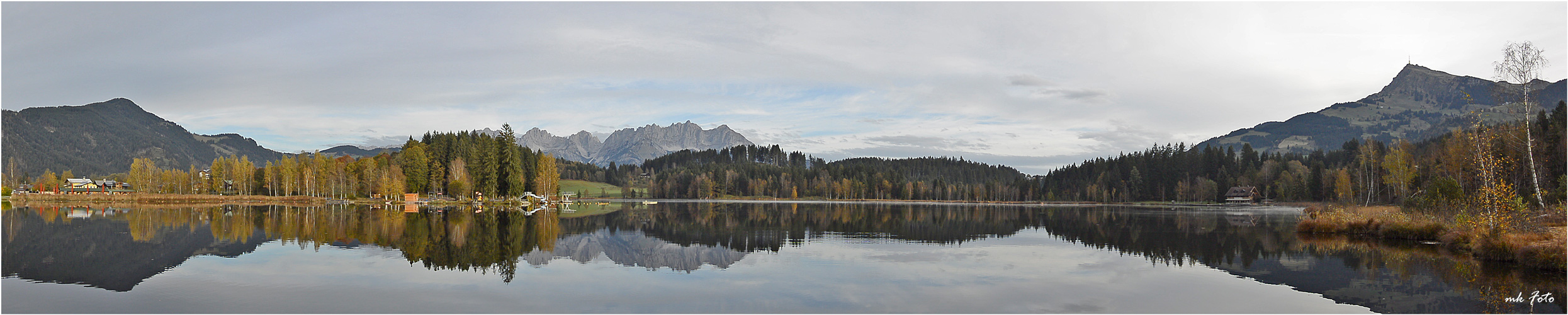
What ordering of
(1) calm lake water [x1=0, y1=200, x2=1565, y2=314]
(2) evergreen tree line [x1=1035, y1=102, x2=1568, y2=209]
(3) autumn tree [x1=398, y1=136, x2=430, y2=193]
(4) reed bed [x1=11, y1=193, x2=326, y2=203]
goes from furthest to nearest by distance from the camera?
(3) autumn tree [x1=398, y1=136, x2=430, y2=193] < (4) reed bed [x1=11, y1=193, x2=326, y2=203] < (2) evergreen tree line [x1=1035, y1=102, x2=1568, y2=209] < (1) calm lake water [x1=0, y1=200, x2=1565, y2=314]

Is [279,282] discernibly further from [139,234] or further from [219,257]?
[139,234]

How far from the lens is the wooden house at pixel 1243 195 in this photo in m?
122

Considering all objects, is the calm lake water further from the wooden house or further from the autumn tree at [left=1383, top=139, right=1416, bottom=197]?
the wooden house

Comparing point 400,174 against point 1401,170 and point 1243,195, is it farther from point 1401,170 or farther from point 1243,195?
point 1243,195

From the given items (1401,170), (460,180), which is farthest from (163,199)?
(1401,170)

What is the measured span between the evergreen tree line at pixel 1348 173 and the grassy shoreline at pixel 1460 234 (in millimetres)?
2111

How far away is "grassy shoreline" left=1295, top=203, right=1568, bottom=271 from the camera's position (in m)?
20.3

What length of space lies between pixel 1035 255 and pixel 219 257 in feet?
82.4

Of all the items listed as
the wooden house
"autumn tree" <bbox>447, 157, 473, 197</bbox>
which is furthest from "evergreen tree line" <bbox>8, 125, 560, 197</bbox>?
the wooden house

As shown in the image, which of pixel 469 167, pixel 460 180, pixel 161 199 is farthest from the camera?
pixel 469 167

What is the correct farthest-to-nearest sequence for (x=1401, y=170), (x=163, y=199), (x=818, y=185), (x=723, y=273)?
1. (x=818, y=185)
2. (x=163, y=199)
3. (x=1401, y=170)
4. (x=723, y=273)

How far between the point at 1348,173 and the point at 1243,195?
27.3 metres

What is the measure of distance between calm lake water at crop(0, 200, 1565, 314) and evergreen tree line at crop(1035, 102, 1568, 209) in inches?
406

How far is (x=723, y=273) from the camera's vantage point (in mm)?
20141
